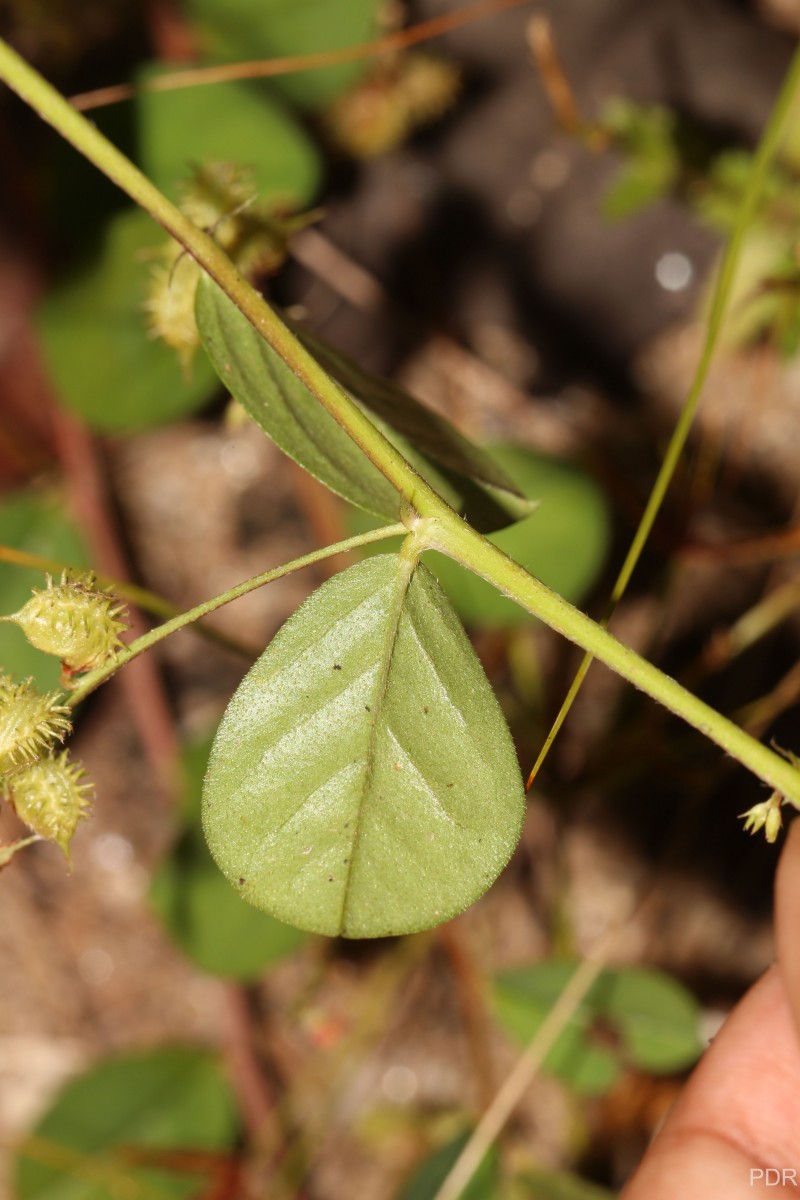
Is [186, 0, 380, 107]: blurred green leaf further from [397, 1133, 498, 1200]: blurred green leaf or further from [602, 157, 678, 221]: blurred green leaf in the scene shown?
[397, 1133, 498, 1200]: blurred green leaf

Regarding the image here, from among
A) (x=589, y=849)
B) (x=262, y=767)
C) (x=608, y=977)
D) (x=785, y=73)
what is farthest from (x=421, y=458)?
(x=785, y=73)

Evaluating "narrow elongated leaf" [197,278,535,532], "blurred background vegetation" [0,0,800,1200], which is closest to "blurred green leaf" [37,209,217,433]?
"blurred background vegetation" [0,0,800,1200]

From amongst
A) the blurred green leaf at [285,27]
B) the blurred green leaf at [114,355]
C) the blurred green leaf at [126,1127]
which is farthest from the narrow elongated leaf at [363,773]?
the blurred green leaf at [126,1127]

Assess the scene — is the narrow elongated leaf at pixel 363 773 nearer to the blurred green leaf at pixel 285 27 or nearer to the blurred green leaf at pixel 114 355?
the blurred green leaf at pixel 114 355

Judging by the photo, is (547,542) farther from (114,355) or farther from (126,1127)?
(126,1127)

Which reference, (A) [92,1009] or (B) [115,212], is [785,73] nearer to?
(B) [115,212]
